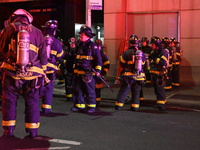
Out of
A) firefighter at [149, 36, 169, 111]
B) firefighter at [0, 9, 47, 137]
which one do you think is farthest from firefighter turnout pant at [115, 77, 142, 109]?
firefighter at [0, 9, 47, 137]

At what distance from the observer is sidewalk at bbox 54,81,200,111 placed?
10.0 m

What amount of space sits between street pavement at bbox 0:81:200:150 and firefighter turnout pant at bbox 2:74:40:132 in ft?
1.06

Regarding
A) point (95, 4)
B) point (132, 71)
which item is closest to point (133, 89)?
point (132, 71)

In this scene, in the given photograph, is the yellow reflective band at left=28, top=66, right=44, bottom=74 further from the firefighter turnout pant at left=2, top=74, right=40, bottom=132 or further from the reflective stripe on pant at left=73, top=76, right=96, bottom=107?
the reflective stripe on pant at left=73, top=76, right=96, bottom=107

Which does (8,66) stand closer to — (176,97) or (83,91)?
(83,91)

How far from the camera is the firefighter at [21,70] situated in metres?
5.62

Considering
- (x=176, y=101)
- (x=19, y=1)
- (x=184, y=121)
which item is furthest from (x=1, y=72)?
(x=19, y=1)

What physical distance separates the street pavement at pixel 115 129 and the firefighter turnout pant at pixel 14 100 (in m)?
0.32

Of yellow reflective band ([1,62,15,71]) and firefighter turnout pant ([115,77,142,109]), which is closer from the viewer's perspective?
yellow reflective band ([1,62,15,71])

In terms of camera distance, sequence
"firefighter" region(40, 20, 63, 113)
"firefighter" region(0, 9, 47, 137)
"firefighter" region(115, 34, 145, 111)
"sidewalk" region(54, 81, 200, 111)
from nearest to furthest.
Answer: "firefighter" region(0, 9, 47, 137)
"firefighter" region(40, 20, 63, 113)
"firefighter" region(115, 34, 145, 111)
"sidewalk" region(54, 81, 200, 111)

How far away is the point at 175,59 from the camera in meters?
12.9

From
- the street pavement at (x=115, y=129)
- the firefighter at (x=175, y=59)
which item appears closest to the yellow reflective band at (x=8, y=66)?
the street pavement at (x=115, y=129)

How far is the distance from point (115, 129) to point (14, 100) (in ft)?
7.03

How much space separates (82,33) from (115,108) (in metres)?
2.14
